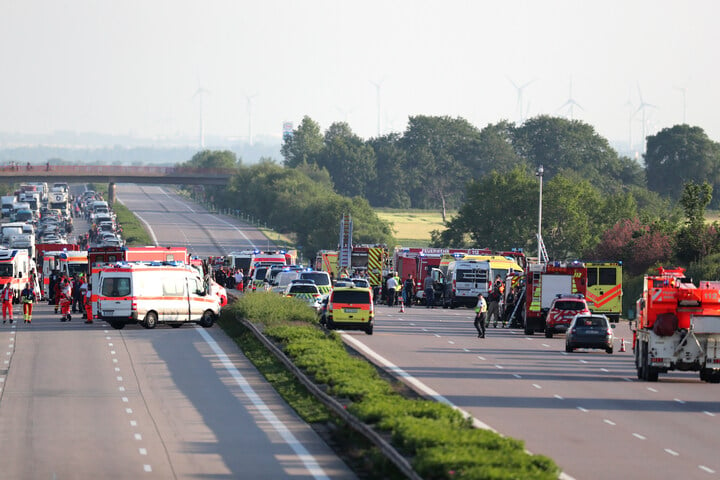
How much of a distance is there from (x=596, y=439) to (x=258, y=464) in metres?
5.84

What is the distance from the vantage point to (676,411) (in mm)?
27312

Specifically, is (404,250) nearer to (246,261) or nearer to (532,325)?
(246,261)

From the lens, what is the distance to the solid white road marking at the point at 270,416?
816 inches

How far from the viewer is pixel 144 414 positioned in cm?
2634

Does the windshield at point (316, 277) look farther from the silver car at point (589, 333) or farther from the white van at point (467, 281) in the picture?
the silver car at point (589, 333)

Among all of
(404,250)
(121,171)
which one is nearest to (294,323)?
(404,250)

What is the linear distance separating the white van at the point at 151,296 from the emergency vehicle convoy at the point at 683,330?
18.5 metres

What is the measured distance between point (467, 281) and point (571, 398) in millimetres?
37139

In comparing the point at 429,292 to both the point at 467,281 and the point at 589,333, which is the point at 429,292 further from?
the point at 589,333

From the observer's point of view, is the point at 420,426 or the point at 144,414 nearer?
the point at 420,426

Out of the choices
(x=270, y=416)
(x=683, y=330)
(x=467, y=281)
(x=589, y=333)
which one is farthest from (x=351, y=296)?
(x=467, y=281)

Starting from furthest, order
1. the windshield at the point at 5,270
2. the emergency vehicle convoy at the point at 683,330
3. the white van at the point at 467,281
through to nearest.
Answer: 1. the white van at the point at 467,281
2. the windshield at the point at 5,270
3. the emergency vehicle convoy at the point at 683,330

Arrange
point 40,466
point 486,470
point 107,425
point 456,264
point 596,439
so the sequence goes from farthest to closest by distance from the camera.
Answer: point 456,264 → point 107,425 → point 596,439 → point 40,466 → point 486,470

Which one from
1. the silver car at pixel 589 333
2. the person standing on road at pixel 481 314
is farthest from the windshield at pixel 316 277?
the silver car at pixel 589 333
